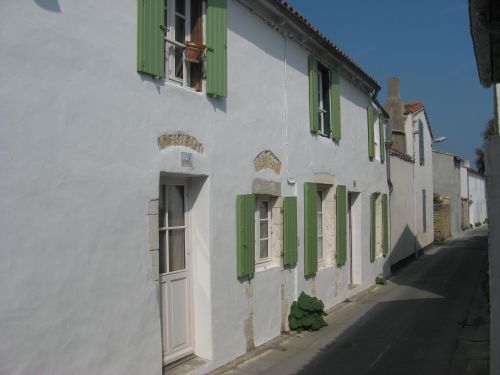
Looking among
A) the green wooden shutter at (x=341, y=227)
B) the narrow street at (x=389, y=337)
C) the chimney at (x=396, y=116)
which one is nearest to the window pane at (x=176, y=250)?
the narrow street at (x=389, y=337)

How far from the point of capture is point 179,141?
5387 mm

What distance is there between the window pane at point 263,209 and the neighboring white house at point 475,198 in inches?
1507

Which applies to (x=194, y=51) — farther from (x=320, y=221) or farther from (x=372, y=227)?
(x=372, y=227)

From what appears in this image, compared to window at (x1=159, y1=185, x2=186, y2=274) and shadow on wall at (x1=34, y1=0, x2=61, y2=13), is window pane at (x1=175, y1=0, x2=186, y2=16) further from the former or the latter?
window at (x1=159, y1=185, x2=186, y2=274)

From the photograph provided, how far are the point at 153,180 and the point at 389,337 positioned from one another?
4.89 m

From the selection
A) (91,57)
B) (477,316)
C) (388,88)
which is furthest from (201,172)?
(388,88)

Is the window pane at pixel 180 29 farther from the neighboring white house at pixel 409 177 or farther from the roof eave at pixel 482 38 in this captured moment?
the neighboring white house at pixel 409 177

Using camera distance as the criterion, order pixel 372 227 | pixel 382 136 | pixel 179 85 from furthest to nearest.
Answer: pixel 382 136
pixel 372 227
pixel 179 85

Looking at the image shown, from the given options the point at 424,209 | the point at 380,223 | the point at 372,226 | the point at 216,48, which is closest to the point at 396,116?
the point at 424,209

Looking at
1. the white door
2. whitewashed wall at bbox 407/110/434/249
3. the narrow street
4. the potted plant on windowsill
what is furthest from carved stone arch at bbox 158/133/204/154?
whitewashed wall at bbox 407/110/434/249

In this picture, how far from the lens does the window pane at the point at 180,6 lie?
5660 millimetres

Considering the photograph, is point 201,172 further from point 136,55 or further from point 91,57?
point 91,57

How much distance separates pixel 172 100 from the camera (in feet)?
17.3

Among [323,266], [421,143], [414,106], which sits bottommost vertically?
[323,266]
